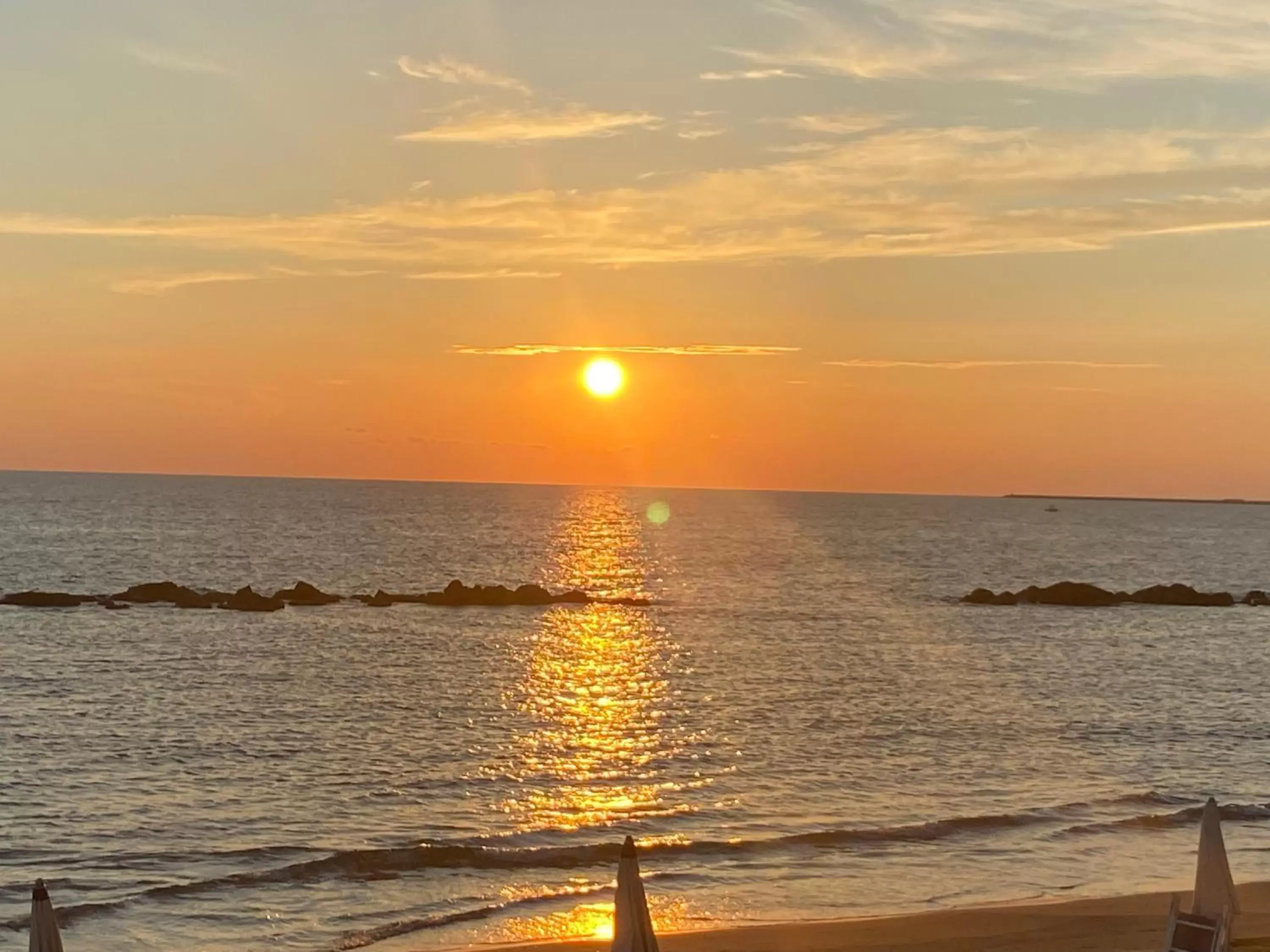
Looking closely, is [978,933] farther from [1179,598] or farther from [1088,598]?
[1179,598]

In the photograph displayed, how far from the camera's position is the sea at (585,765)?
837 inches

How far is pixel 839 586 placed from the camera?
320 feet

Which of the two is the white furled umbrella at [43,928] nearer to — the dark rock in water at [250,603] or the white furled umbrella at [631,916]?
the white furled umbrella at [631,916]

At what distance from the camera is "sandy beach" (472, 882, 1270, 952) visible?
1788 cm

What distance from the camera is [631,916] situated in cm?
1344

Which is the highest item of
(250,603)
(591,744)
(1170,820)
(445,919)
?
(250,603)

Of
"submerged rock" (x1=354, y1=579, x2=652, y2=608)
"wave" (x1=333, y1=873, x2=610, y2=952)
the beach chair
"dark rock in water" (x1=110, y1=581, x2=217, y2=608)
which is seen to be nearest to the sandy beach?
"wave" (x1=333, y1=873, x2=610, y2=952)

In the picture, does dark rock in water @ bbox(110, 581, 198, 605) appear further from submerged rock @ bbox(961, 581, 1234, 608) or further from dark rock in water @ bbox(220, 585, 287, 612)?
submerged rock @ bbox(961, 581, 1234, 608)

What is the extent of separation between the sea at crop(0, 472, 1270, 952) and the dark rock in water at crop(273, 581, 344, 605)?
177 cm

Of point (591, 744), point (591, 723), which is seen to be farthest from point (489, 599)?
point (591, 744)

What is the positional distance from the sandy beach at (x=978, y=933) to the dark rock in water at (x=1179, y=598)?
74997mm

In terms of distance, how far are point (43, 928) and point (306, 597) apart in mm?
68226

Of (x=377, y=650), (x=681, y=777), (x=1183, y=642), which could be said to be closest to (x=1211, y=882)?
(x=681, y=777)

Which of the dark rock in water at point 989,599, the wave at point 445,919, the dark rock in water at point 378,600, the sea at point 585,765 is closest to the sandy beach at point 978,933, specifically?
the sea at point 585,765
